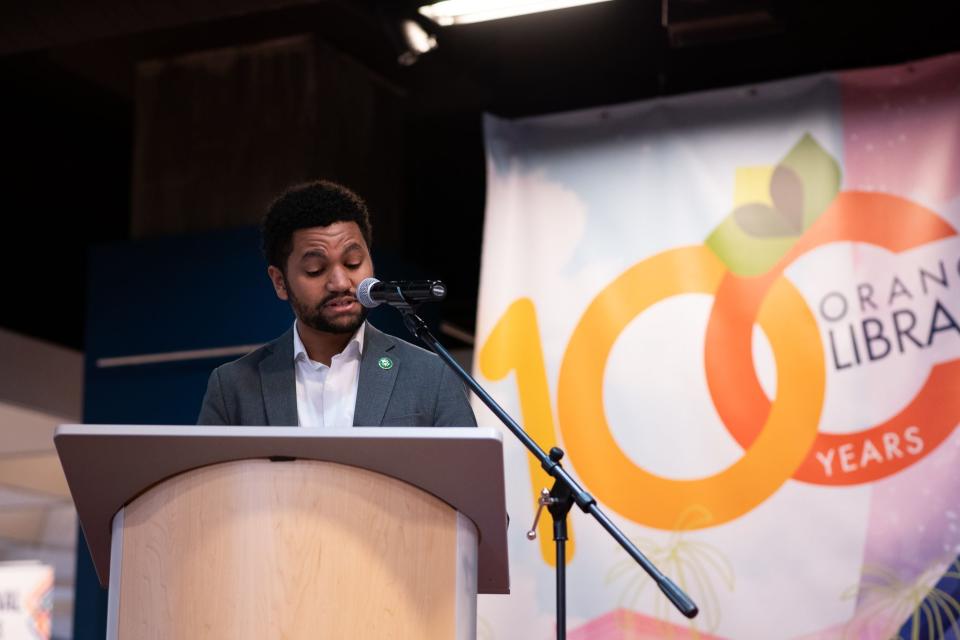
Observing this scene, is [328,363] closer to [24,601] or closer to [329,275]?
[329,275]

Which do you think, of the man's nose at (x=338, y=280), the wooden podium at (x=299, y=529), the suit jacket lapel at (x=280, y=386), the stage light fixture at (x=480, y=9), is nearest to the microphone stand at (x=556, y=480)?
the wooden podium at (x=299, y=529)

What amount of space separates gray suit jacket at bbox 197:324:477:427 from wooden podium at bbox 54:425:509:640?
1.84 feet

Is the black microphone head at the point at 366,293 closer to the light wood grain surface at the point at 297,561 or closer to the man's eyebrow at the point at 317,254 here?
the man's eyebrow at the point at 317,254

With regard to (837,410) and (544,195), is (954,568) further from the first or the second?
(544,195)

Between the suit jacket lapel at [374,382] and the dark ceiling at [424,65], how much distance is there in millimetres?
2176

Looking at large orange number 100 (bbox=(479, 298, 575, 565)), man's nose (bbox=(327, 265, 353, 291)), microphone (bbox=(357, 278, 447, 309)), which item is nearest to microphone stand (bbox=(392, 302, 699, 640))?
microphone (bbox=(357, 278, 447, 309))

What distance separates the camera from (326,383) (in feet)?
9.10

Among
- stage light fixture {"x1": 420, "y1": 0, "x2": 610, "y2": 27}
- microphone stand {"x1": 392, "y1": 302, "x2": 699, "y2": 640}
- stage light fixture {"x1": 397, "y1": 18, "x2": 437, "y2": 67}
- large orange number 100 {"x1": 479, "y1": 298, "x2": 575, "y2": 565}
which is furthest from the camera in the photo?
stage light fixture {"x1": 397, "y1": 18, "x2": 437, "y2": 67}

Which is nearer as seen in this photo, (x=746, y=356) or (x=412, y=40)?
(x=746, y=356)

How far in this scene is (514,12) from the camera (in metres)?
4.54

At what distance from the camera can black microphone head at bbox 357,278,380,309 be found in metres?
2.48

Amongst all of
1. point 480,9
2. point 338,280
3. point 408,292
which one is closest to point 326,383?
point 338,280

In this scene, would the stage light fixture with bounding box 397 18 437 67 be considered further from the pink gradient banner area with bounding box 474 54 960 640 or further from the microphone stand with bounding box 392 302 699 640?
the microphone stand with bounding box 392 302 699 640

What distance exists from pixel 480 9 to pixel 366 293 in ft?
7.71
